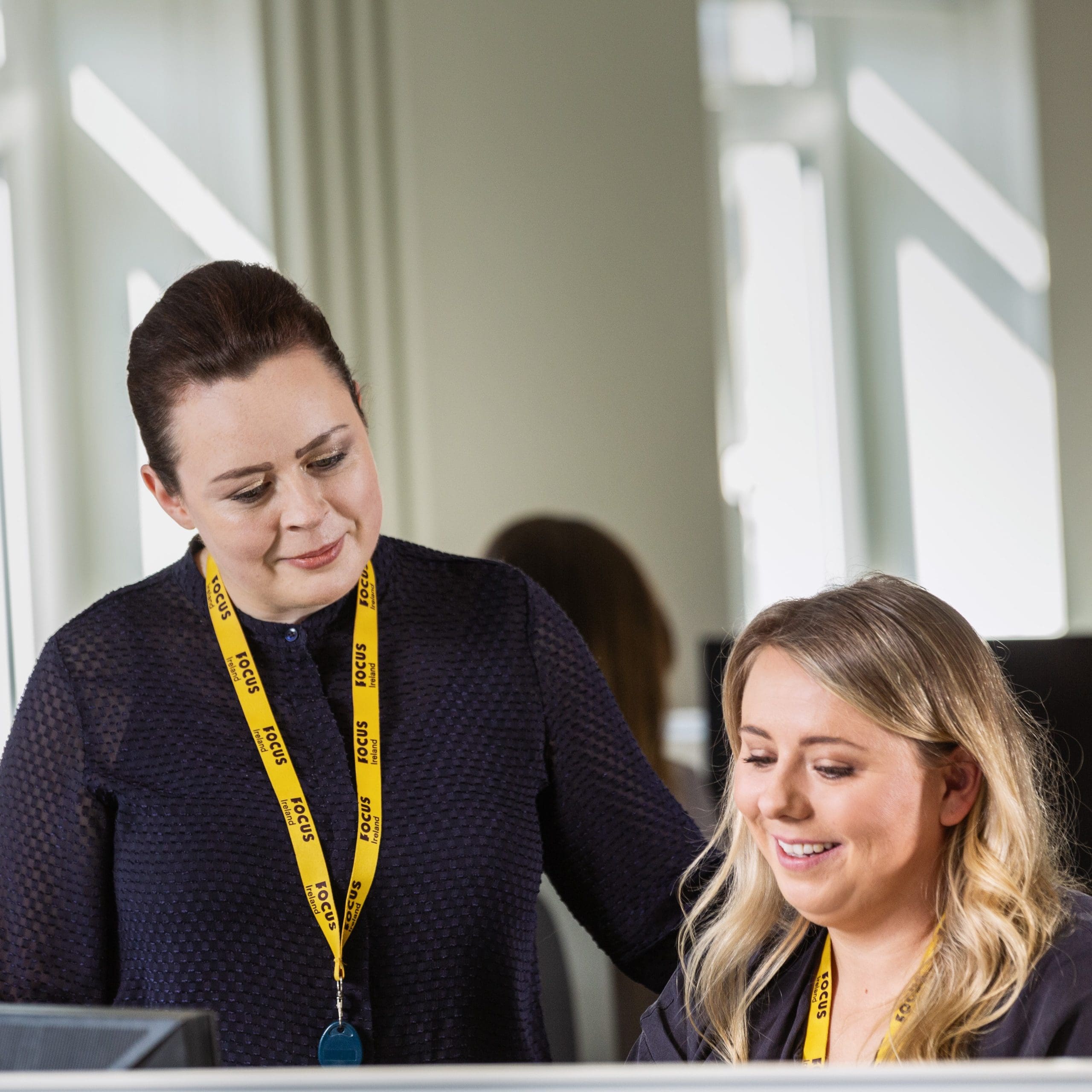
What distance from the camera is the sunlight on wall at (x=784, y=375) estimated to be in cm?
438

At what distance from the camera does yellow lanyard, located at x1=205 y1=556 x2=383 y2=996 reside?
146 centimetres

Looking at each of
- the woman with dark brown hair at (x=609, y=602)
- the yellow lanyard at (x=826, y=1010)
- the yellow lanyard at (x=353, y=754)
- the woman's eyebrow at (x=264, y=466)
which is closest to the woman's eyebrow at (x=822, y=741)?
the yellow lanyard at (x=826, y=1010)

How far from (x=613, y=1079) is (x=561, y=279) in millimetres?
3270

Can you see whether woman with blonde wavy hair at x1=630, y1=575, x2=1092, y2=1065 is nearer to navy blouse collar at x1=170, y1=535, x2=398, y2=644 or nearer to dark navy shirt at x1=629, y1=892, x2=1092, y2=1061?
dark navy shirt at x1=629, y1=892, x2=1092, y2=1061

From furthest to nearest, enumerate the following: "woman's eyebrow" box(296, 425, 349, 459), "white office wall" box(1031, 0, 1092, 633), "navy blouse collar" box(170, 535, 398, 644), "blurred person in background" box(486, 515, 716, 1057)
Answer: "white office wall" box(1031, 0, 1092, 633), "blurred person in background" box(486, 515, 716, 1057), "navy blouse collar" box(170, 535, 398, 644), "woman's eyebrow" box(296, 425, 349, 459)

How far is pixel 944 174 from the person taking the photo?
14.7 feet

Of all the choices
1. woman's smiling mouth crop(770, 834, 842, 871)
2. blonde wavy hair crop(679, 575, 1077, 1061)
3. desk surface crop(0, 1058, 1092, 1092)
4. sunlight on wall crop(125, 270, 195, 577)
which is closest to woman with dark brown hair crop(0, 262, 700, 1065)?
blonde wavy hair crop(679, 575, 1077, 1061)

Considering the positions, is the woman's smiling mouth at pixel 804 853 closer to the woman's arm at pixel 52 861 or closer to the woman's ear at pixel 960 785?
the woman's ear at pixel 960 785

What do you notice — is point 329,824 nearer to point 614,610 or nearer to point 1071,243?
point 614,610

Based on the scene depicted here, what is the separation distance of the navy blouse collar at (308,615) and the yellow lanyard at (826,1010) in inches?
24.9

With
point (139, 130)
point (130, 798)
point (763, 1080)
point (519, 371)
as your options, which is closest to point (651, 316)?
point (519, 371)

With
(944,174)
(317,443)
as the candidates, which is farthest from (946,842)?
(944,174)

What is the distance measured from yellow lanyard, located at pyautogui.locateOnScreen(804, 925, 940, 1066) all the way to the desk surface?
647mm

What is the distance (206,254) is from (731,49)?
180 cm
